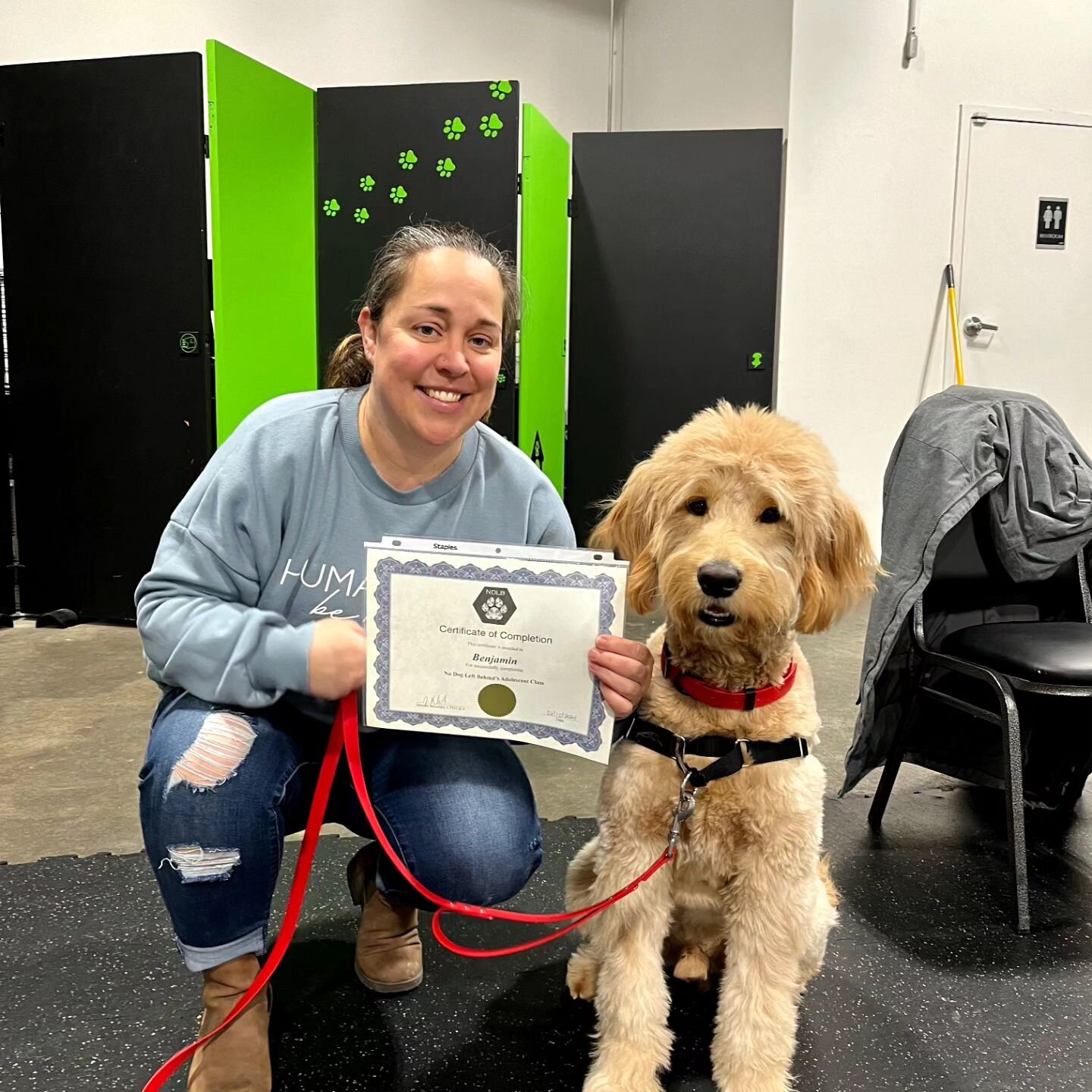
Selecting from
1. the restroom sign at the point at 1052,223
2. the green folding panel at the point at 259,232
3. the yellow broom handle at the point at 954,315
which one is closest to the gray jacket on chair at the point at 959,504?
the green folding panel at the point at 259,232

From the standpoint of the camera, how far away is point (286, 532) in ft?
4.37

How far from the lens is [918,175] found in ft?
15.4

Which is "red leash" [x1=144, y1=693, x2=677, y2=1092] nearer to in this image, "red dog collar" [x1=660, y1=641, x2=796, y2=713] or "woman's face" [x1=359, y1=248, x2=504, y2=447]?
"red dog collar" [x1=660, y1=641, x2=796, y2=713]

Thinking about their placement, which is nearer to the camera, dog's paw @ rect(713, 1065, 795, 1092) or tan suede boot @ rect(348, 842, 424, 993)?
dog's paw @ rect(713, 1065, 795, 1092)

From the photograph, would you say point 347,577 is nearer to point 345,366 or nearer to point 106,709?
point 345,366

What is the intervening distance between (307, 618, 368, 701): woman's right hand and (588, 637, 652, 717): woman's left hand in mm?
293

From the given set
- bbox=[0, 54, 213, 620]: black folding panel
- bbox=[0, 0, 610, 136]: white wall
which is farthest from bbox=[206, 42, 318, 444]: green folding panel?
bbox=[0, 0, 610, 136]: white wall

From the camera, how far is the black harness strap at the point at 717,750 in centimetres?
120

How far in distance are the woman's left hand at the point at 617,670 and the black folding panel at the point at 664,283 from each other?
357cm

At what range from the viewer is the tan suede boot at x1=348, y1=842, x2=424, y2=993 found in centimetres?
148

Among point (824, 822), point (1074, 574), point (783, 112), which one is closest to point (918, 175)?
point (783, 112)

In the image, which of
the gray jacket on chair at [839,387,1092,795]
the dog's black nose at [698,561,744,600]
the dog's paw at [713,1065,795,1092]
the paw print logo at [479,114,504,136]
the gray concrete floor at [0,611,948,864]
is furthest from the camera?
the paw print logo at [479,114,504,136]

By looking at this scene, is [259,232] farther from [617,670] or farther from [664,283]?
[617,670]
